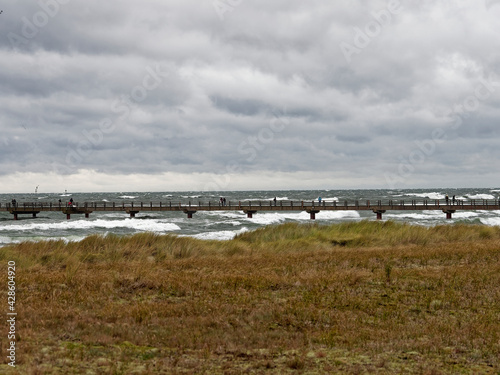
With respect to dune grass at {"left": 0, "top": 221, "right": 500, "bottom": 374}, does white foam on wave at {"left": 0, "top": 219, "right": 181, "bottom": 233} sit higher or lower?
lower

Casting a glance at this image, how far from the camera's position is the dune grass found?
6.47 meters

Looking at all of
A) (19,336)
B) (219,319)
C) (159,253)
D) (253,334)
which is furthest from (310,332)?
(159,253)

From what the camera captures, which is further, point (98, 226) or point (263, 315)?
point (98, 226)

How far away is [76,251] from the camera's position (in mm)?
18859

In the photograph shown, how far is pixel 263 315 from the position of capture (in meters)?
9.01

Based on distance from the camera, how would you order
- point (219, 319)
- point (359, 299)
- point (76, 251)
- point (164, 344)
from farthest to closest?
point (76, 251)
point (359, 299)
point (219, 319)
point (164, 344)

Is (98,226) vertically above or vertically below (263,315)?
below

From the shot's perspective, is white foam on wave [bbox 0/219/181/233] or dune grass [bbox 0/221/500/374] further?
white foam on wave [bbox 0/219/181/233]

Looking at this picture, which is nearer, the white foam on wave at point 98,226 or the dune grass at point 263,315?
the dune grass at point 263,315

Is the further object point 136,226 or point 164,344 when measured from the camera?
point 136,226

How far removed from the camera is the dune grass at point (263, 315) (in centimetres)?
647

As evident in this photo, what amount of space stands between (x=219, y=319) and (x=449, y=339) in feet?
13.5

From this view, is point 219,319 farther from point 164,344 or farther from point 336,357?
point 336,357

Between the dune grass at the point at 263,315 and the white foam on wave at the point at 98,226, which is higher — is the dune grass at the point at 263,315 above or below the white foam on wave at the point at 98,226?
above
